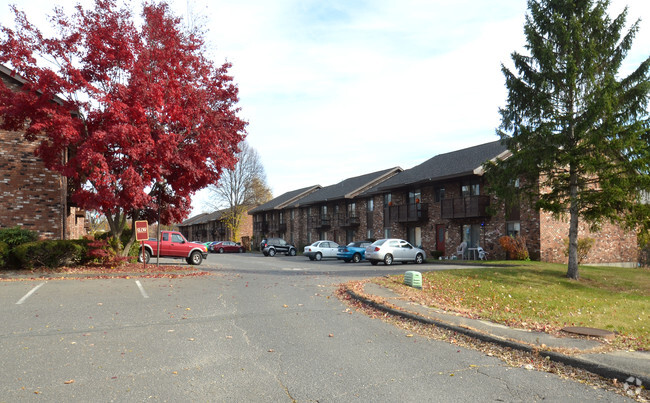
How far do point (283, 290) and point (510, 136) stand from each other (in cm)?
1374

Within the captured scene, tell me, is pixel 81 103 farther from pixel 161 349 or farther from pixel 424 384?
pixel 424 384

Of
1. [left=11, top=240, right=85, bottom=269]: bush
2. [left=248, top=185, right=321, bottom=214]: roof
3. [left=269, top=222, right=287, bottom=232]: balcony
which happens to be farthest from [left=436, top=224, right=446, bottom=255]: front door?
[left=269, top=222, right=287, bottom=232]: balcony

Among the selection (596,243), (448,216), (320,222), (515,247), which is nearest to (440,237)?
(448,216)

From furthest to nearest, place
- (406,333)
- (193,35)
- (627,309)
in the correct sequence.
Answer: (193,35)
(627,309)
(406,333)

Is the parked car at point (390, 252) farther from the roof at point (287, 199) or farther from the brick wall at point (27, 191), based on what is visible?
the roof at point (287, 199)

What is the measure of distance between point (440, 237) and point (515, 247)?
293 inches

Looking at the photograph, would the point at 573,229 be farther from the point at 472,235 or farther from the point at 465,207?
the point at 472,235

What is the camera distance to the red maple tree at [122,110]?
16797 millimetres

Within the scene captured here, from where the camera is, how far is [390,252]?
1065 inches

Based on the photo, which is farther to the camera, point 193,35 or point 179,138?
point 193,35

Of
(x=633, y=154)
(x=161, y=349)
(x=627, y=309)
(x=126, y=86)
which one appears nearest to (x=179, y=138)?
(x=126, y=86)

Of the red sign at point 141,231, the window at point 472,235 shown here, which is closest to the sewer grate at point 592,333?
the red sign at point 141,231

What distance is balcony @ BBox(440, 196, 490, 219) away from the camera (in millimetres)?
29703

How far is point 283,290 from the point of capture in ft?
45.4
